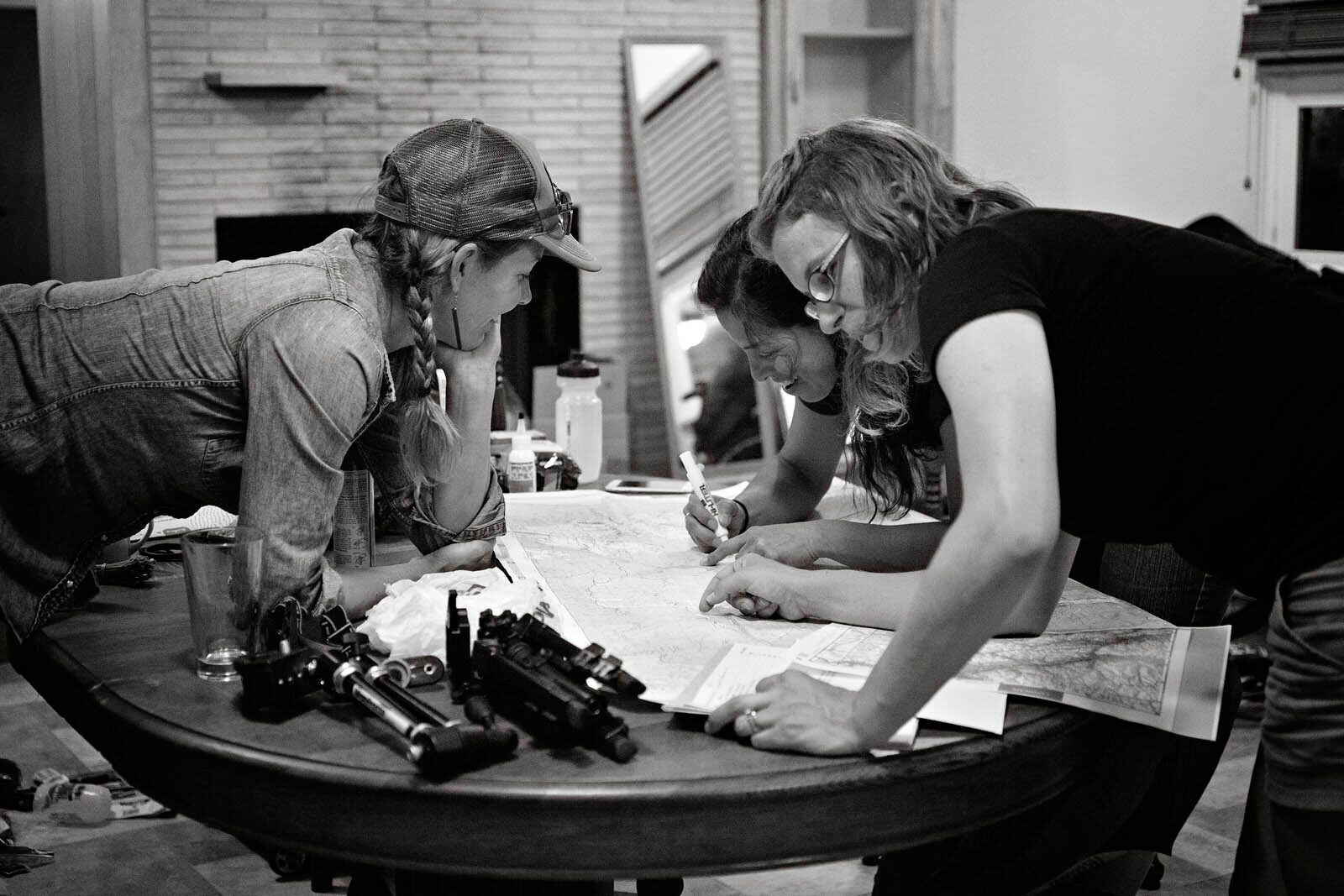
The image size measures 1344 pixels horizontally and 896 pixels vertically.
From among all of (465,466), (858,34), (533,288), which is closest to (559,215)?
(465,466)

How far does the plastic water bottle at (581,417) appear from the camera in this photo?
3.33m

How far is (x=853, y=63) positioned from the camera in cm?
662

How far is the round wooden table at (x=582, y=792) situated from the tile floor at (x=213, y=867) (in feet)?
4.73

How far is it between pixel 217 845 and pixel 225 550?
1.81m

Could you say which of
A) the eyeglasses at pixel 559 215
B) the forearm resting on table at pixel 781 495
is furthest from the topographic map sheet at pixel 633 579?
the eyeglasses at pixel 559 215

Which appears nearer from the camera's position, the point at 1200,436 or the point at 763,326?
the point at 1200,436

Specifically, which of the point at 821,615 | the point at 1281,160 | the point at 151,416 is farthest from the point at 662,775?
the point at 1281,160

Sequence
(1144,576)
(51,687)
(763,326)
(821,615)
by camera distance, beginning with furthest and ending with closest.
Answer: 1. (1144,576)
2. (763,326)
3. (821,615)
4. (51,687)

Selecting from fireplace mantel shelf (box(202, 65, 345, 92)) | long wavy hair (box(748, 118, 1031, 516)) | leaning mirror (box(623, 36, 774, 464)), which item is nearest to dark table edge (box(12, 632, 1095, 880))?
long wavy hair (box(748, 118, 1031, 516))

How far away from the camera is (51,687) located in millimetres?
1745

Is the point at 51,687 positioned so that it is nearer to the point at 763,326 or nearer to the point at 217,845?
the point at 763,326

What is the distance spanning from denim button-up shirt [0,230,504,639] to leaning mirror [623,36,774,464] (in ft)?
13.4

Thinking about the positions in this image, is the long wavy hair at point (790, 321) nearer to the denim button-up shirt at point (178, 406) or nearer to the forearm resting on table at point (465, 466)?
the forearm resting on table at point (465, 466)

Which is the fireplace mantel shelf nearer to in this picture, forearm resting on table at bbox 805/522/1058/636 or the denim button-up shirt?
the denim button-up shirt
